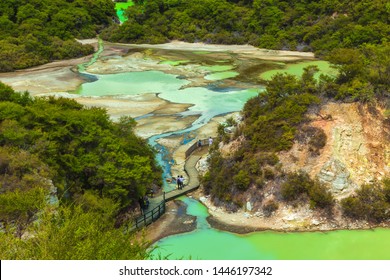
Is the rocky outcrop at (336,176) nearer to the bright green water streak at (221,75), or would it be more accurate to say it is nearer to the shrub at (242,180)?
the shrub at (242,180)

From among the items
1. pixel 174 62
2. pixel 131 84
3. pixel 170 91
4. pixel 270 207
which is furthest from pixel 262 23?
pixel 270 207

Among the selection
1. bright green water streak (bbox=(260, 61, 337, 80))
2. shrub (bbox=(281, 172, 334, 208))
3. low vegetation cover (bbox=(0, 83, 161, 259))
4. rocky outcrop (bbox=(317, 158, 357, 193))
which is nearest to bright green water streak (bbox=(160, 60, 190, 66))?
bright green water streak (bbox=(260, 61, 337, 80))

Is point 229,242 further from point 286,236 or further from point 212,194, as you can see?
point 212,194

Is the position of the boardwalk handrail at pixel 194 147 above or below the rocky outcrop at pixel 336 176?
below

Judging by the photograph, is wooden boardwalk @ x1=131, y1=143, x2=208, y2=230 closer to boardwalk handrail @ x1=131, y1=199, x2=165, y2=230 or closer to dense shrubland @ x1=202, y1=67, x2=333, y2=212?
boardwalk handrail @ x1=131, y1=199, x2=165, y2=230

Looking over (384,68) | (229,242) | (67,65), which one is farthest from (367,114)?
(67,65)

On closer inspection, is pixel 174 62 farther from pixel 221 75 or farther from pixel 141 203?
pixel 141 203

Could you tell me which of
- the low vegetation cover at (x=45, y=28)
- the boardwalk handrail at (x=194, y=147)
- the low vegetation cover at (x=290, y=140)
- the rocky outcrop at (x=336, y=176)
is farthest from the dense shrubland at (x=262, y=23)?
the rocky outcrop at (x=336, y=176)
